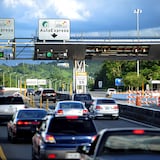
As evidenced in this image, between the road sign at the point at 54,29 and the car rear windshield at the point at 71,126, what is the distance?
144 feet

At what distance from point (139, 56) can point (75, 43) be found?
944cm

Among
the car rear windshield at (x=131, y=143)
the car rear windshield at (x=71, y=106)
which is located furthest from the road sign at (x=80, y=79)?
the car rear windshield at (x=131, y=143)

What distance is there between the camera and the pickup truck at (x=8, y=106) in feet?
110

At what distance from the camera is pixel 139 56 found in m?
62.8

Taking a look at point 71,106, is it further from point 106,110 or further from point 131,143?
point 131,143

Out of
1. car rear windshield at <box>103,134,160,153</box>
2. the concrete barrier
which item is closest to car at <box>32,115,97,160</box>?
car rear windshield at <box>103,134,160,153</box>

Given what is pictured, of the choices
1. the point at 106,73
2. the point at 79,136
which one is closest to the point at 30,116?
the point at 79,136

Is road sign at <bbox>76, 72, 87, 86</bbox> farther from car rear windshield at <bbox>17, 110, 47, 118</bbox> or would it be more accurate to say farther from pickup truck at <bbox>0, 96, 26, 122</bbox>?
car rear windshield at <bbox>17, 110, 47, 118</bbox>

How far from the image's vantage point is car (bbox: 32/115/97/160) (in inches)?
530

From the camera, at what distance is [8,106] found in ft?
111

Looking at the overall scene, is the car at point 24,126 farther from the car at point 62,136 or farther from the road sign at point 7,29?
the road sign at point 7,29

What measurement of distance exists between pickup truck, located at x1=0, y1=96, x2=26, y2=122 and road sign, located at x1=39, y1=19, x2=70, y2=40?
23892 millimetres

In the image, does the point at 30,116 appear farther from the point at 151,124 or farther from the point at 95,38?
the point at 95,38

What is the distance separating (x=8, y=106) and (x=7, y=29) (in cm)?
2561
